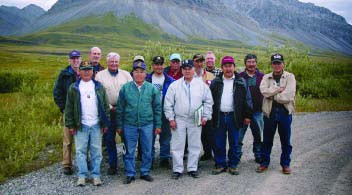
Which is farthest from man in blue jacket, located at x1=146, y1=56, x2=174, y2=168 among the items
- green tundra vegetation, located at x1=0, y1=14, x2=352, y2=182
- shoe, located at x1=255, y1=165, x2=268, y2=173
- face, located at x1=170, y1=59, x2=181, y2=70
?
green tundra vegetation, located at x1=0, y1=14, x2=352, y2=182

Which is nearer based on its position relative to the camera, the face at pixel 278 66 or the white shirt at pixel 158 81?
the face at pixel 278 66

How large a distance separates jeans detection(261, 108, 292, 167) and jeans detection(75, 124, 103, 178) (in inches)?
137

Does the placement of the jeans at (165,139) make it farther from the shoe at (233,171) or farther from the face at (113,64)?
the face at (113,64)

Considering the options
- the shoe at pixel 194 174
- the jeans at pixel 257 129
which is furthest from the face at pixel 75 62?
the jeans at pixel 257 129

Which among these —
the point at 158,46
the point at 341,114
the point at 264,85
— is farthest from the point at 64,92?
the point at 158,46

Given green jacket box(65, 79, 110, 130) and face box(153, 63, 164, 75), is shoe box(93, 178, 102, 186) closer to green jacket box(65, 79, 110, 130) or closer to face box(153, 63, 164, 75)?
green jacket box(65, 79, 110, 130)

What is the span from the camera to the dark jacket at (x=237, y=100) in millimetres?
7234

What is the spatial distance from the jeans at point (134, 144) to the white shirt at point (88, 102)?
27.5 inches

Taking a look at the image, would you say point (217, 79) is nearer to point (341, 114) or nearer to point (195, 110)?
point (195, 110)

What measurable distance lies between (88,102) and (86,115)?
0.84 feet

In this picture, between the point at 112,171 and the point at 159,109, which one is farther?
the point at 112,171

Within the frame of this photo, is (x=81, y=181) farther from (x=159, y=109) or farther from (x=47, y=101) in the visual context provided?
(x=47, y=101)

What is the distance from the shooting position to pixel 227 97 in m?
7.27

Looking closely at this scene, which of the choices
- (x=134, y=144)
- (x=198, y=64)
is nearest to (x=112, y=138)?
(x=134, y=144)
